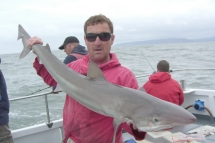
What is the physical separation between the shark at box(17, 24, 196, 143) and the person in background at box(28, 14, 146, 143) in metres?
0.18

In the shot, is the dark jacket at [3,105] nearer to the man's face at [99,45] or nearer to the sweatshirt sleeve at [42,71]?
the sweatshirt sleeve at [42,71]

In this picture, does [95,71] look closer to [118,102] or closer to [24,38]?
[118,102]

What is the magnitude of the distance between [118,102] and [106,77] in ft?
1.48

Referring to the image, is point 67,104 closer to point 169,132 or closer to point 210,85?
point 169,132

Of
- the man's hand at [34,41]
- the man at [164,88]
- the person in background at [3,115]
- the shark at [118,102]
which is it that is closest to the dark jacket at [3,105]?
the person in background at [3,115]

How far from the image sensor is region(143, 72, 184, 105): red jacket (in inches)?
207

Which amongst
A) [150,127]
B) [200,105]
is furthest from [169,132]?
[150,127]

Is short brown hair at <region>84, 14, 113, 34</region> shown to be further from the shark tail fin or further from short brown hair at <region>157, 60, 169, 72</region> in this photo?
short brown hair at <region>157, 60, 169, 72</region>

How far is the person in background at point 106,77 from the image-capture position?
2508mm

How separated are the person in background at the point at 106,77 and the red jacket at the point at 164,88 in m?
2.77

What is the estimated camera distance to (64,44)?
6.30 metres

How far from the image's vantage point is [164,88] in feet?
17.4

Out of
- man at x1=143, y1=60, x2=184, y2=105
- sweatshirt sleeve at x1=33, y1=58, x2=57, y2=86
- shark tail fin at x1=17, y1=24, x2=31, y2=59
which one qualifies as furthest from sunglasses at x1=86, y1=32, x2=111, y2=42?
man at x1=143, y1=60, x2=184, y2=105

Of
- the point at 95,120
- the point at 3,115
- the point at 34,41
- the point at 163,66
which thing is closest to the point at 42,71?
the point at 34,41
